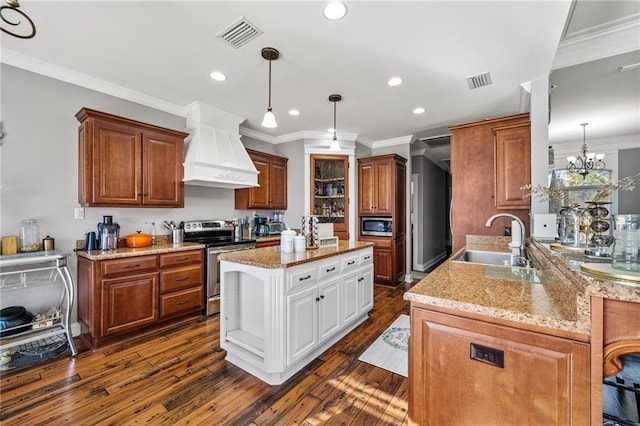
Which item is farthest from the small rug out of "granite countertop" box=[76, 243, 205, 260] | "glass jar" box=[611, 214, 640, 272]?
"granite countertop" box=[76, 243, 205, 260]

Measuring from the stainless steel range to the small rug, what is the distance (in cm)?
195

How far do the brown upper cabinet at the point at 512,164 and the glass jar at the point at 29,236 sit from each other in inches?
184

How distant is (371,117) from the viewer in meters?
4.09

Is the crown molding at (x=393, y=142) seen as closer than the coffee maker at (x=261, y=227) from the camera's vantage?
No

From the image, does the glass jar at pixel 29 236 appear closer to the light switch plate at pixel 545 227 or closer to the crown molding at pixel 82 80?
the crown molding at pixel 82 80

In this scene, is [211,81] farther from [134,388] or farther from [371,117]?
[134,388]

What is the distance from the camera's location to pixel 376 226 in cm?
500

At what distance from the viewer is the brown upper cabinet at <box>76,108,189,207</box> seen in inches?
108

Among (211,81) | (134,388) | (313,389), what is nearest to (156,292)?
(134,388)

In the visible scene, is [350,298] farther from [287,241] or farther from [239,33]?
[239,33]

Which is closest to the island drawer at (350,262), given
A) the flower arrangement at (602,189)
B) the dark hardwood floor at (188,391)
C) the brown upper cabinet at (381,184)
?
the dark hardwood floor at (188,391)

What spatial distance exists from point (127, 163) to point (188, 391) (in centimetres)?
238

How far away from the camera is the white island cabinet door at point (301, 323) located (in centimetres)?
207

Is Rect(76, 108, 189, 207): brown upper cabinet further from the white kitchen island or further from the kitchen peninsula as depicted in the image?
the kitchen peninsula
